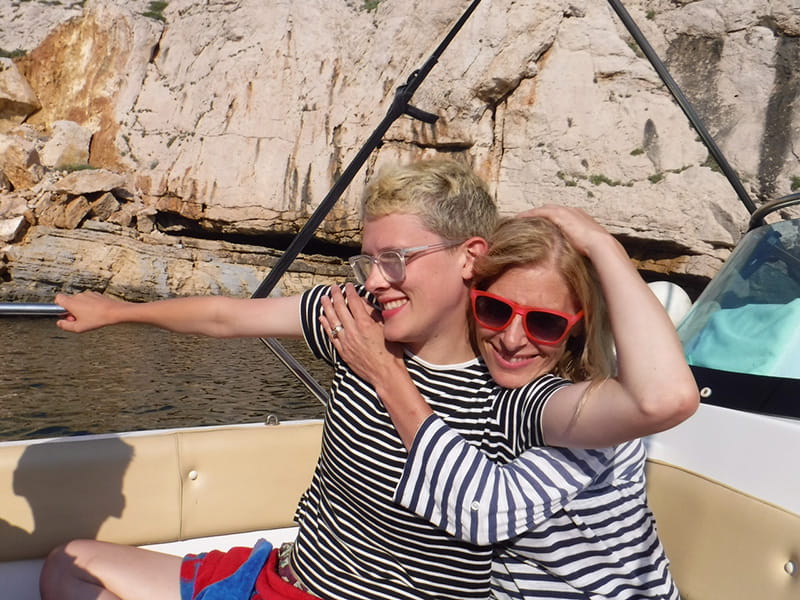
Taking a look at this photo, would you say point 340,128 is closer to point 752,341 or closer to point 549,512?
point 752,341

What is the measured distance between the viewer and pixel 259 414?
27.9ft

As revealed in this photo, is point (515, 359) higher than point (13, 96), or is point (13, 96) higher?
point (13, 96)

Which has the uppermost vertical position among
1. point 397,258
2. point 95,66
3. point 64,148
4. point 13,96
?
point 95,66

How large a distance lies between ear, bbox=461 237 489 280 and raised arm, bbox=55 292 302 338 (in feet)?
1.32

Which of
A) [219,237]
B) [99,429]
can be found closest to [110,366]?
[99,429]

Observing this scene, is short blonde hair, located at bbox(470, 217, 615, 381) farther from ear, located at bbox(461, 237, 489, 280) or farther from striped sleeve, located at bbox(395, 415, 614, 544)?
striped sleeve, located at bbox(395, 415, 614, 544)

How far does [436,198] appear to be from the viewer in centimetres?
118

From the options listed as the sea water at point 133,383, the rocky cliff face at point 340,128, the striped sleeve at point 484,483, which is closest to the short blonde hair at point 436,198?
the striped sleeve at point 484,483

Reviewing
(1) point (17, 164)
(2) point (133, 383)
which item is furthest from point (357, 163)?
(1) point (17, 164)

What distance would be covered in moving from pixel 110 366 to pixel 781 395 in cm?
1049

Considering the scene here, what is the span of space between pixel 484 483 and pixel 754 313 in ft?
3.65

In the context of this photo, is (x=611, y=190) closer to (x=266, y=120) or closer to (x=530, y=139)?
(x=530, y=139)

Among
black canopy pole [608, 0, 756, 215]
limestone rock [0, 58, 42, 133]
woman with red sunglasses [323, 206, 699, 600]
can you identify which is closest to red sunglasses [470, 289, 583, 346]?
woman with red sunglasses [323, 206, 699, 600]

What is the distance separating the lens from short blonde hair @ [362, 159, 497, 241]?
117 cm
